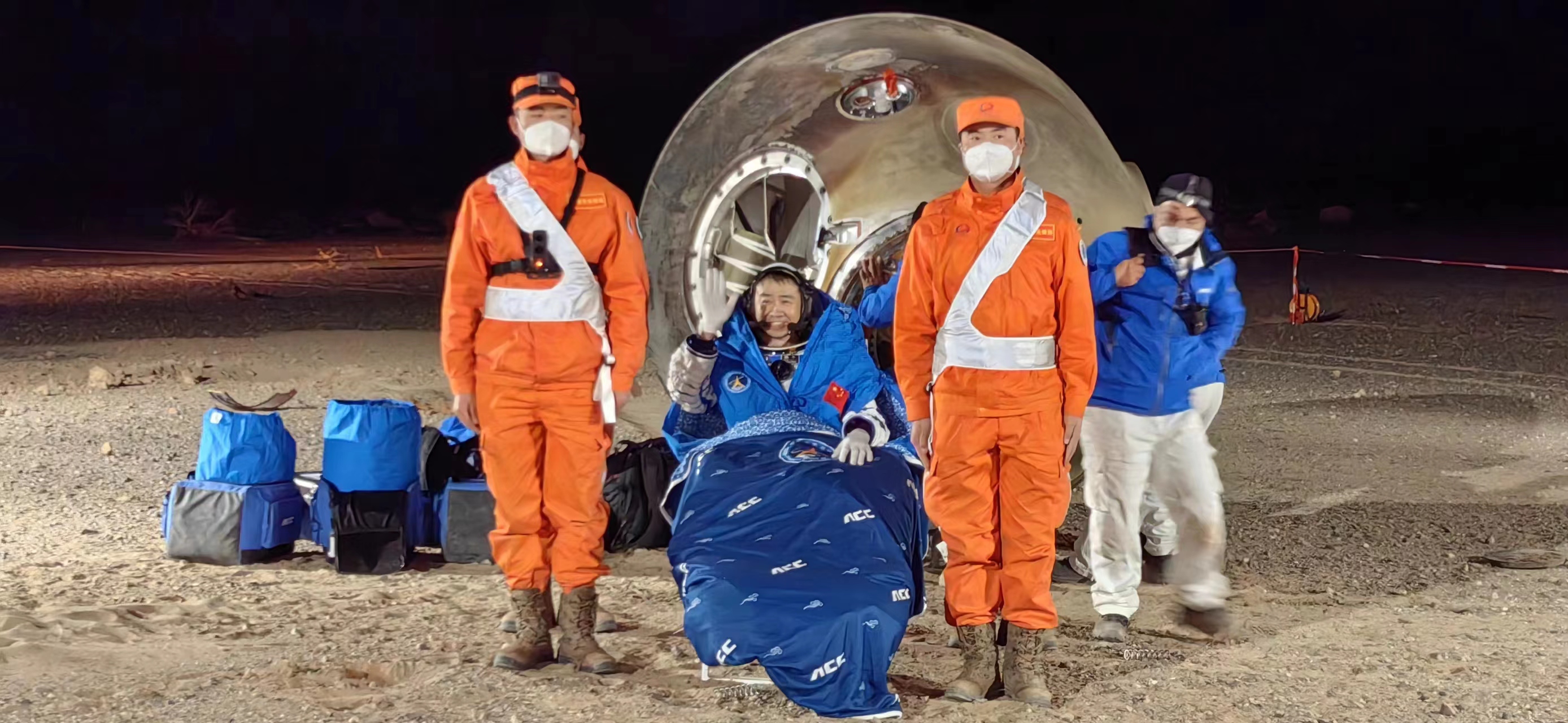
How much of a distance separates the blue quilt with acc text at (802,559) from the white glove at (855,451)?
0.03 m

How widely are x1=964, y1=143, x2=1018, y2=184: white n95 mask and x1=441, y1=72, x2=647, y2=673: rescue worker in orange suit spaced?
111 cm

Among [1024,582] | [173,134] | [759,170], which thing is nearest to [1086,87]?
[173,134]

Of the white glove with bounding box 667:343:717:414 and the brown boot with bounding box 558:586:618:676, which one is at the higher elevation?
the white glove with bounding box 667:343:717:414

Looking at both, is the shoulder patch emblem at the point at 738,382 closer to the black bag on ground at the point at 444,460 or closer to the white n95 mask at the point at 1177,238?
the black bag on ground at the point at 444,460

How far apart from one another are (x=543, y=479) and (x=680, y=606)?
101cm

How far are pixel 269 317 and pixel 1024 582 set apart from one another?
11.0 m

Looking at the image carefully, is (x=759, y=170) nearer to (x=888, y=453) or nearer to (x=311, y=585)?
(x=888, y=453)

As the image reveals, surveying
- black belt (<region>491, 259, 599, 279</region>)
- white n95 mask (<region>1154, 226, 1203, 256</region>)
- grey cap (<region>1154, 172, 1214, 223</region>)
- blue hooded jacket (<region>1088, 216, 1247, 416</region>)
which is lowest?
blue hooded jacket (<region>1088, 216, 1247, 416</region>)

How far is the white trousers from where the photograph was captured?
5008 mm

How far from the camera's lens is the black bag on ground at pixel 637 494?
20.0 feet

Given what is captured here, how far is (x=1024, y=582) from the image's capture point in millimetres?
4430

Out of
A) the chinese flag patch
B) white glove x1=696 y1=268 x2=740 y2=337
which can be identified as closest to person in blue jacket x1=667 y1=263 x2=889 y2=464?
the chinese flag patch

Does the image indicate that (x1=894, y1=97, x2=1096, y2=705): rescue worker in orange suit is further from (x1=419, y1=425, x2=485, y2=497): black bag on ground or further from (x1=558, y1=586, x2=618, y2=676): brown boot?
(x1=419, y1=425, x2=485, y2=497): black bag on ground

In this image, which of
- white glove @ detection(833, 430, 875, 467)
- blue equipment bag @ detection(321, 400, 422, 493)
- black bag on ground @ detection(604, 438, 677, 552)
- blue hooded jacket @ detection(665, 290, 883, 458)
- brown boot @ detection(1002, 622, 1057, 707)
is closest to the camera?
brown boot @ detection(1002, 622, 1057, 707)
